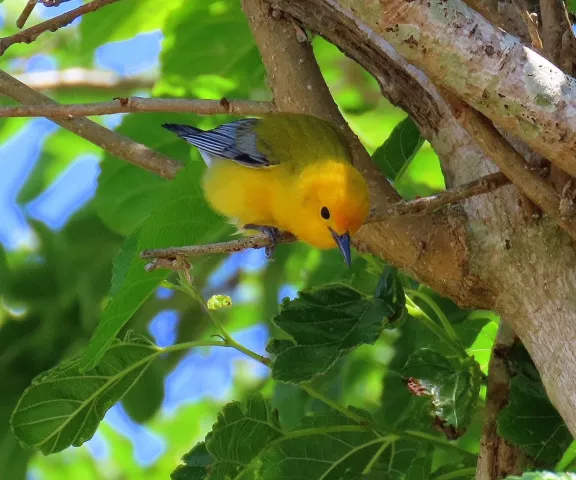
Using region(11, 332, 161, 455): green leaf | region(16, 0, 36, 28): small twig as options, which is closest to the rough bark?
region(16, 0, 36, 28): small twig

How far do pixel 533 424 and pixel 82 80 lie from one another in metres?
2.01

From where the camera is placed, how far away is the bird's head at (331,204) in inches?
79.8

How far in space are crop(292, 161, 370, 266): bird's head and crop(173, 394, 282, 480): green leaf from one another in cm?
43

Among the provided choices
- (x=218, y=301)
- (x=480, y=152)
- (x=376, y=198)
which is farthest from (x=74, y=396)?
(x=480, y=152)

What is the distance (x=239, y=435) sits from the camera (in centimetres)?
192

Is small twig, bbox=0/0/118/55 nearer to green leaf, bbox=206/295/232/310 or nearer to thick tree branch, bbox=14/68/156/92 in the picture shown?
green leaf, bbox=206/295/232/310

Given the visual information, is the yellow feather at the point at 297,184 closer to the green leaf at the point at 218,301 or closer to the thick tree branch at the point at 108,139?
the thick tree branch at the point at 108,139

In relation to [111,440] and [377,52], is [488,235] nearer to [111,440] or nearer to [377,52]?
[377,52]

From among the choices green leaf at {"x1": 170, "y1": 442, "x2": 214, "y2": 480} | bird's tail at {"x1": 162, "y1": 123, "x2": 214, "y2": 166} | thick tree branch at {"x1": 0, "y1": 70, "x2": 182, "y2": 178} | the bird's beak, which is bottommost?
green leaf at {"x1": 170, "y1": 442, "x2": 214, "y2": 480}

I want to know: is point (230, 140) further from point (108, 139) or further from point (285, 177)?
point (108, 139)

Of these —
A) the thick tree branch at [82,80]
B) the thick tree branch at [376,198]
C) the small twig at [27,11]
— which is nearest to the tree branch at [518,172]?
the thick tree branch at [376,198]

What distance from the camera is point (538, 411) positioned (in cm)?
171

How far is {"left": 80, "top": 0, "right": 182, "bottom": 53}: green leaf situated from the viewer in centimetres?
263

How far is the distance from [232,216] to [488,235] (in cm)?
78
